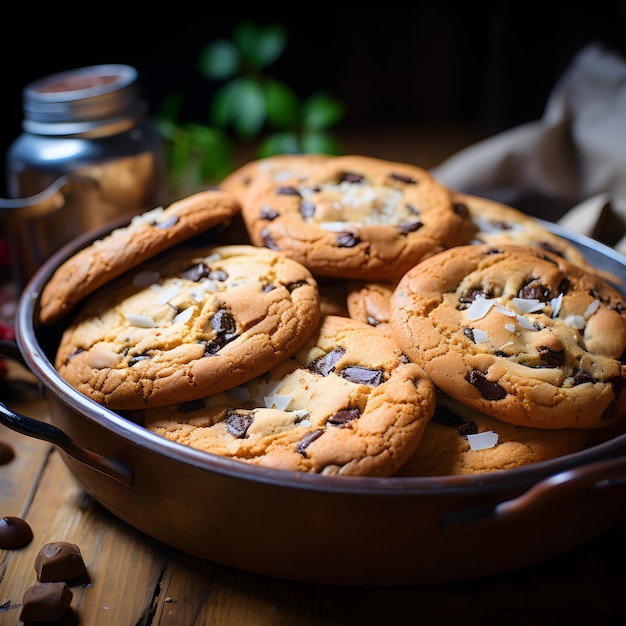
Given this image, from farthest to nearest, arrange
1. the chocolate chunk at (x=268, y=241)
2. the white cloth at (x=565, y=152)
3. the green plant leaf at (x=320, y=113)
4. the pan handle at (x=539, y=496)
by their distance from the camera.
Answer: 1. the green plant leaf at (x=320, y=113)
2. the white cloth at (x=565, y=152)
3. the chocolate chunk at (x=268, y=241)
4. the pan handle at (x=539, y=496)

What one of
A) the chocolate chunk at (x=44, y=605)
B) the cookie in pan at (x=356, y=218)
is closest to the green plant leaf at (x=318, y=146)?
the cookie in pan at (x=356, y=218)

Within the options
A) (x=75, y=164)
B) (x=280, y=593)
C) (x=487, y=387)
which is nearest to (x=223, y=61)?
(x=75, y=164)

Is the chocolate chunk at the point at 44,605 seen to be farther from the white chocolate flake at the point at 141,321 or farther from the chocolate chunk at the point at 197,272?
the chocolate chunk at the point at 197,272

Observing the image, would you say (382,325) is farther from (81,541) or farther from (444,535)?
(81,541)

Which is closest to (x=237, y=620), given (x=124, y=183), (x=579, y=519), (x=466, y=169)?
(x=579, y=519)

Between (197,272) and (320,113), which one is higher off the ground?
(197,272)

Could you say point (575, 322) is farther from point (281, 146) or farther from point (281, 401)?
point (281, 146)
